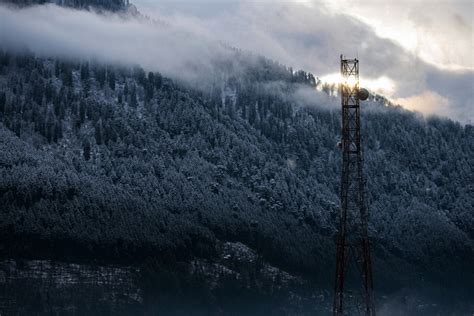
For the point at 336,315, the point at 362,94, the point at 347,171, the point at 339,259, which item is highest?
the point at 362,94

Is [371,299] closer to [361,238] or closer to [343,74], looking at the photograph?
[361,238]

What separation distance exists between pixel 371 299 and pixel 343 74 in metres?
32.6

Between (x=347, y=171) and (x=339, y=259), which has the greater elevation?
(x=347, y=171)

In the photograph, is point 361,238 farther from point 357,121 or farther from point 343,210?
point 357,121

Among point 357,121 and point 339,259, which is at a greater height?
point 357,121

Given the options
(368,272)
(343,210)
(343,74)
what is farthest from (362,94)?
(368,272)

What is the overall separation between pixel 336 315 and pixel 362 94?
31.1 m

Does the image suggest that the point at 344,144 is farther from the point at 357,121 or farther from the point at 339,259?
the point at 339,259

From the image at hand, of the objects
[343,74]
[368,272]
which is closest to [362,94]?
[343,74]

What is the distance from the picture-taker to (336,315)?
5020 inches

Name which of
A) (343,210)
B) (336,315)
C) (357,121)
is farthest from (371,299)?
(357,121)

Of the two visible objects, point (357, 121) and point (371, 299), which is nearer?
point (357, 121)

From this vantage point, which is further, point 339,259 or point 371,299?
point 371,299

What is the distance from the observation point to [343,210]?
404 ft
